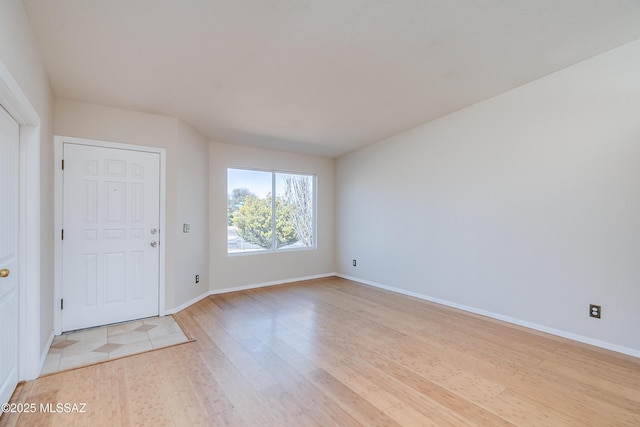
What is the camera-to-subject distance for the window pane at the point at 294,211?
5.29 metres

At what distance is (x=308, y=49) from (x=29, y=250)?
2.56 m

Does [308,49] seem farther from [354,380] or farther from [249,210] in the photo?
[249,210]

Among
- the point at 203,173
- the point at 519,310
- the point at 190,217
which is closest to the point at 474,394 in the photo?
the point at 519,310

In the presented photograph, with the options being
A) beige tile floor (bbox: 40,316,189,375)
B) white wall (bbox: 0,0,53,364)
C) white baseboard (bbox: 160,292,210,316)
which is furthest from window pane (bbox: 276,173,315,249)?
white wall (bbox: 0,0,53,364)

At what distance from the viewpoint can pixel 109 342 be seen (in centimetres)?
279

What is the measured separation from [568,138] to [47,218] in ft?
16.4

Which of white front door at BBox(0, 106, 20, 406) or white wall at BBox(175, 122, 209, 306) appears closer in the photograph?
white front door at BBox(0, 106, 20, 406)

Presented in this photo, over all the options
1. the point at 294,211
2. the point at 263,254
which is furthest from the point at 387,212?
the point at 263,254

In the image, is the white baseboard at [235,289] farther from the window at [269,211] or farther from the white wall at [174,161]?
the window at [269,211]

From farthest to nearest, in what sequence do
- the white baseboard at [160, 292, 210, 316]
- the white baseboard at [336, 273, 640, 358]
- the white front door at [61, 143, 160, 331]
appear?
the white baseboard at [160, 292, 210, 316] → the white front door at [61, 143, 160, 331] → the white baseboard at [336, 273, 640, 358]

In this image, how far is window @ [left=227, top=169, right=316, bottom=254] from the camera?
15.8 feet

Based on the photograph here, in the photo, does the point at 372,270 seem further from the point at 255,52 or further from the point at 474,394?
the point at 255,52

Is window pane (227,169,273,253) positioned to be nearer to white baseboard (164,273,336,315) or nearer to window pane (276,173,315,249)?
window pane (276,173,315,249)

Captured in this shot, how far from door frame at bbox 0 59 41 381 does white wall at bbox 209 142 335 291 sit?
242 cm
